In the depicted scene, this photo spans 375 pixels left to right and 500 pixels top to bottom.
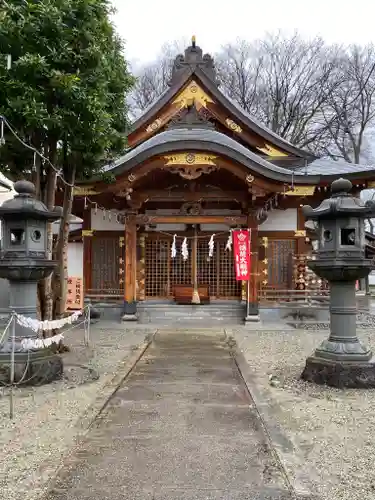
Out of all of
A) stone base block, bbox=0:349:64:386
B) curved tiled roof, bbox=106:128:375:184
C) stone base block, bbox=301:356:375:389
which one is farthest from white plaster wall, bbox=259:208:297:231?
stone base block, bbox=0:349:64:386

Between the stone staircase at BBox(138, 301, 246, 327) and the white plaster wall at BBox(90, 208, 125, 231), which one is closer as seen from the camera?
the stone staircase at BBox(138, 301, 246, 327)

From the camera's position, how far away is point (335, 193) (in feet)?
24.0

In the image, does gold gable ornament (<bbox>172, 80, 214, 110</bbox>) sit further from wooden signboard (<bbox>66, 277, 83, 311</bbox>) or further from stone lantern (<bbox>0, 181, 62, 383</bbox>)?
stone lantern (<bbox>0, 181, 62, 383</bbox>)

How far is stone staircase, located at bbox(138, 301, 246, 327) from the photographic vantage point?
14188mm

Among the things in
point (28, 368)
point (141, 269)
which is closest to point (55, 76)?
point (28, 368)

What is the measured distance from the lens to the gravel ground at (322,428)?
3.69 m

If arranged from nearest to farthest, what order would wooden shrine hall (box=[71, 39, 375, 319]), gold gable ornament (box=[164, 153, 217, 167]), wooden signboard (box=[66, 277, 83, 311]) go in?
gold gable ornament (box=[164, 153, 217, 167]) → wooden shrine hall (box=[71, 39, 375, 319]) → wooden signboard (box=[66, 277, 83, 311])

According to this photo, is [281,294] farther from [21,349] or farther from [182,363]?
[21,349]

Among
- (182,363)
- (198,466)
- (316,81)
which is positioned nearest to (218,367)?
(182,363)

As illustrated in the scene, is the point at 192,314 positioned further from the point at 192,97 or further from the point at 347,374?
the point at 347,374

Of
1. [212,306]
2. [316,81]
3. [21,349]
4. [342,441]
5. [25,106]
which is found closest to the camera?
[342,441]

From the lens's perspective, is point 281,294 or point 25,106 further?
point 281,294

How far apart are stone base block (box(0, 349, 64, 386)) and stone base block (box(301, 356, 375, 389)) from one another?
4045 millimetres

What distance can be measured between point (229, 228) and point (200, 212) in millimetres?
1179
